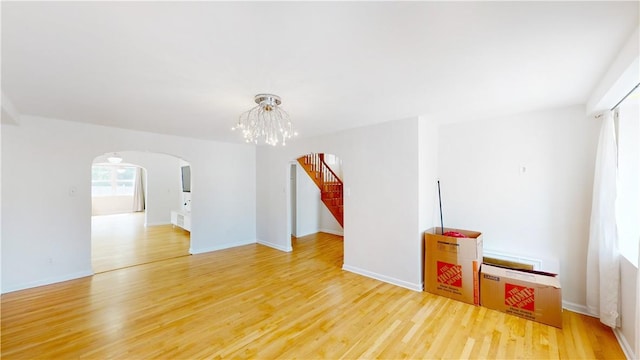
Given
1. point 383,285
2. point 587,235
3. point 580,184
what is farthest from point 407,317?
point 580,184

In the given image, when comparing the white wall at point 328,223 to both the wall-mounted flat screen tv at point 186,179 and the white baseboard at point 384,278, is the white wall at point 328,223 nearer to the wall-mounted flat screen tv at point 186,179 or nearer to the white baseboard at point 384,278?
the white baseboard at point 384,278

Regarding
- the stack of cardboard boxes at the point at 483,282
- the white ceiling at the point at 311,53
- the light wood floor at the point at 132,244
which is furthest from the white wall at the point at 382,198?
the light wood floor at the point at 132,244

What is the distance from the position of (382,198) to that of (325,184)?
295cm

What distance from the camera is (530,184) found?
3180mm

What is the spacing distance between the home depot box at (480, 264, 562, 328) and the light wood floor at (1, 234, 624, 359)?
0.41ft

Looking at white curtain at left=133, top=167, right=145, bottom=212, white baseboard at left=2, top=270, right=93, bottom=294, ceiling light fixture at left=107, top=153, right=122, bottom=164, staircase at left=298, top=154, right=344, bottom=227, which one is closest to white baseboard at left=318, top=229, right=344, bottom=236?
staircase at left=298, top=154, right=344, bottom=227

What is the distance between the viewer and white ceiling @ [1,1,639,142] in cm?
132

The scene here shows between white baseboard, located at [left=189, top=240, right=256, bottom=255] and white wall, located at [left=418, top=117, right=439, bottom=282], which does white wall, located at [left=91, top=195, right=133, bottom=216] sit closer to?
white baseboard, located at [left=189, top=240, right=256, bottom=255]

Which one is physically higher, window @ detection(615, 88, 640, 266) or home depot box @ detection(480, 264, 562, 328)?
window @ detection(615, 88, 640, 266)

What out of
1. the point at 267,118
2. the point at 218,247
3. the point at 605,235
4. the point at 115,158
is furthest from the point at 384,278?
the point at 115,158

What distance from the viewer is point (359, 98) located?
Result: 2.69 meters

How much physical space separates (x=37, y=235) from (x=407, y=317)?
17.1 feet

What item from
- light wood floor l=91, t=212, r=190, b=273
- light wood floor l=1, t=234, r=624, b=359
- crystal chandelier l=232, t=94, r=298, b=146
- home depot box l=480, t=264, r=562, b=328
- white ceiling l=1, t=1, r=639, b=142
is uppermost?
white ceiling l=1, t=1, r=639, b=142

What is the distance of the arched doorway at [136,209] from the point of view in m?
5.19
